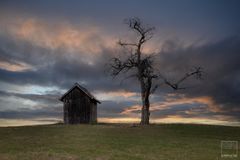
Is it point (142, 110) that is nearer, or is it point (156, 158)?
point (156, 158)

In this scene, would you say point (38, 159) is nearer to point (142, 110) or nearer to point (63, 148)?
point (63, 148)

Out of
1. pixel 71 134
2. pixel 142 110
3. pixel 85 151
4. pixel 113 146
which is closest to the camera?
pixel 85 151

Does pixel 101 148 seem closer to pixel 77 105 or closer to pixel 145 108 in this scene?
pixel 145 108

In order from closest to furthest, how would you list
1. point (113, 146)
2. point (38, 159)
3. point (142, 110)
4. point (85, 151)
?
point (38, 159) < point (85, 151) < point (113, 146) < point (142, 110)

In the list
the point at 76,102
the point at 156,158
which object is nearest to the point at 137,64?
the point at 76,102

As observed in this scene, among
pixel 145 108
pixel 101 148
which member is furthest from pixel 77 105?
pixel 101 148

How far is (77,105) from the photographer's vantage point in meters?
61.8

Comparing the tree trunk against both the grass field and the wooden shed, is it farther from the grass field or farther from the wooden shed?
the grass field

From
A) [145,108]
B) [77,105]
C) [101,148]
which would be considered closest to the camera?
[101,148]

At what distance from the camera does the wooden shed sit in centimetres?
6147

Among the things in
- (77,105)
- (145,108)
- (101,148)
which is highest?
(77,105)

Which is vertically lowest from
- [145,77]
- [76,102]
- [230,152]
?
[230,152]

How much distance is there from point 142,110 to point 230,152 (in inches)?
1222

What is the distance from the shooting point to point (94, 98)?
62.9 meters
